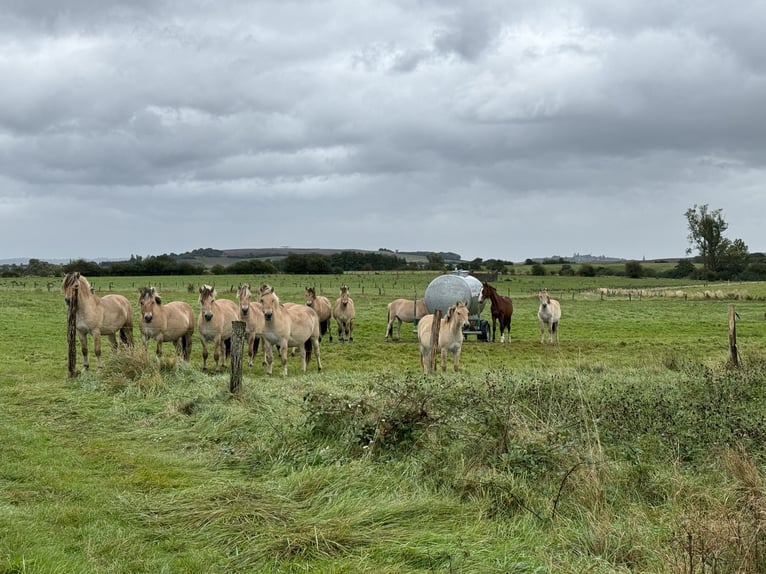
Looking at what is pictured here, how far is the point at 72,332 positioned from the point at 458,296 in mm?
12444

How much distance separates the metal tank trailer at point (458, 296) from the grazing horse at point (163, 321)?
8788 mm

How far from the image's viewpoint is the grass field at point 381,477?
5113mm

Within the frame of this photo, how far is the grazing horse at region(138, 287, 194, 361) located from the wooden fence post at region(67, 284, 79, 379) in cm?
135

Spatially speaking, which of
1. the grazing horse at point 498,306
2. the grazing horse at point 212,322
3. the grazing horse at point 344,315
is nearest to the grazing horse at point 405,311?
the grazing horse at point 344,315

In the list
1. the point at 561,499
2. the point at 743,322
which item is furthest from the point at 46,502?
the point at 743,322

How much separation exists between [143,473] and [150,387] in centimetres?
466

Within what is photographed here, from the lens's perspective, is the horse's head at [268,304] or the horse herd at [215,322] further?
the horse's head at [268,304]

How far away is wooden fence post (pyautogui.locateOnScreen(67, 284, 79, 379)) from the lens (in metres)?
13.6

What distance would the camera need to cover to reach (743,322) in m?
30.2

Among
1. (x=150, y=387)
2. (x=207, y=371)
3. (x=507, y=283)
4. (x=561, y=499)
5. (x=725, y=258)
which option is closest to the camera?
(x=561, y=499)

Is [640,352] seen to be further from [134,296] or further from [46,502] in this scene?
[134,296]

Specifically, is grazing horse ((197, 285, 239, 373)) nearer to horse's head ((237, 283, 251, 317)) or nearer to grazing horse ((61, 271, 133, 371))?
horse's head ((237, 283, 251, 317))

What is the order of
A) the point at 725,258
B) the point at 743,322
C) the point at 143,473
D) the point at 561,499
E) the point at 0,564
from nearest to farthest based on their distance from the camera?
1. the point at 0,564
2. the point at 561,499
3. the point at 143,473
4. the point at 743,322
5. the point at 725,258

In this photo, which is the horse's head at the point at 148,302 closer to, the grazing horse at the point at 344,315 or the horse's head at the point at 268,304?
the horse's head at the point at 268,304
